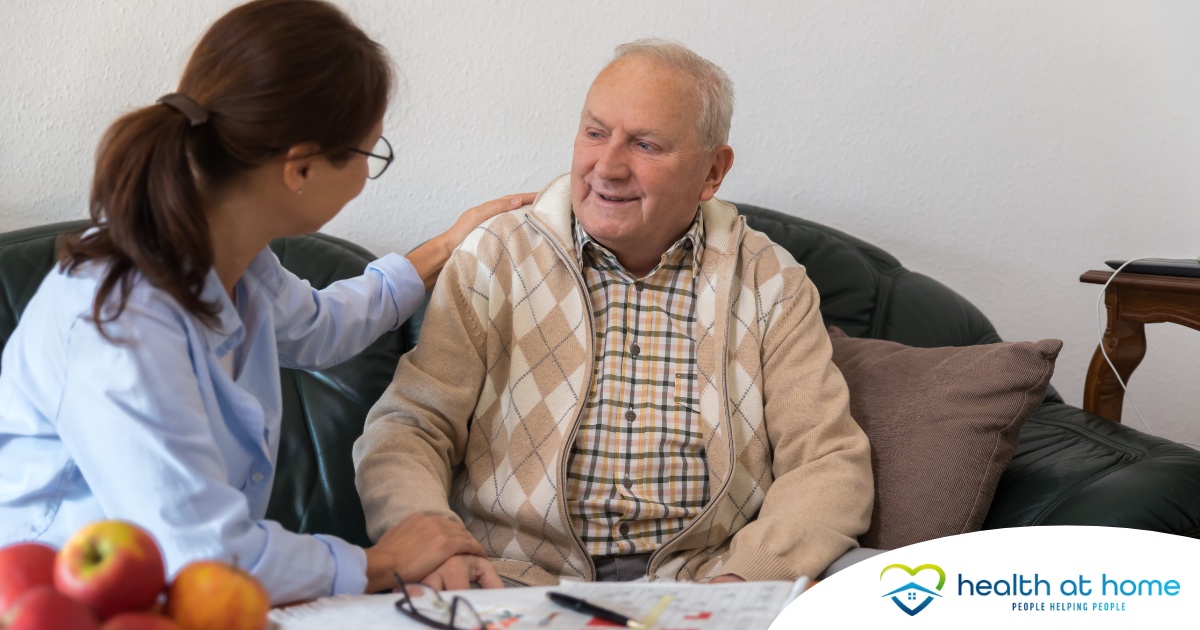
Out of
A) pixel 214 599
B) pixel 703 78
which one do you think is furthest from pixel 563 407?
pixel 214 599

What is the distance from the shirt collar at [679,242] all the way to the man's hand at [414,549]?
554 millimetres

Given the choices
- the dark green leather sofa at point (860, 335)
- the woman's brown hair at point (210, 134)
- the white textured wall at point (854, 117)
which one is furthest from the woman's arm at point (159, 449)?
the white textured wall at point (854, 117)

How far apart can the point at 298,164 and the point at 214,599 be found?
579mm

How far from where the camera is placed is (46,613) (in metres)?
0.65

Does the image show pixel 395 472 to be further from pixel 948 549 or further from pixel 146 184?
pixel 948 549

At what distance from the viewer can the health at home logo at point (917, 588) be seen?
121 cm

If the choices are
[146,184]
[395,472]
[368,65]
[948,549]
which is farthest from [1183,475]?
[146,184]

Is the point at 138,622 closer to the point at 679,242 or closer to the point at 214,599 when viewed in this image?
the point at 214,599

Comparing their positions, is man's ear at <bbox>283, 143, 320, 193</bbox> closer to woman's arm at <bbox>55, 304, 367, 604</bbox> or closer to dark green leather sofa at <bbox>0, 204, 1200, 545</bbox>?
woman's arm at <bbox>55, 304, 367, 604</bbox>

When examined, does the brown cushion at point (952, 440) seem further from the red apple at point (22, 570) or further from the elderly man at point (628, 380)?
the red apple at point (22, 570)

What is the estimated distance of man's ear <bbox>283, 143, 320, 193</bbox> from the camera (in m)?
1.15

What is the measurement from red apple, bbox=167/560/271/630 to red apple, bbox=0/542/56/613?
9 cm

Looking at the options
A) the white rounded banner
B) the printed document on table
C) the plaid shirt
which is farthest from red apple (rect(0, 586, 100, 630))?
the plaid shirt

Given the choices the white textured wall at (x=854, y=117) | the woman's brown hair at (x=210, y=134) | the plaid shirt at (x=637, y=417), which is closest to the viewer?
the woman's brown hair at (x=210, y=134)
